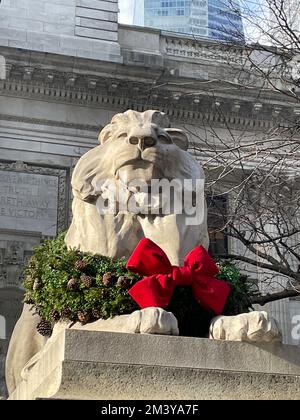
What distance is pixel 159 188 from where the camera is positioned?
5754mm

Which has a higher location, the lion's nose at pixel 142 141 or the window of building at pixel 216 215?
the window of building at pixel 216 215

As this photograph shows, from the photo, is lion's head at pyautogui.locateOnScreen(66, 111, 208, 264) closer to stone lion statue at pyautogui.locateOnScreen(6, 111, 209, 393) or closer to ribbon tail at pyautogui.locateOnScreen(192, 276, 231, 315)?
stone lion statue at pyautogui.locateOnScreen(6, 111, 209, 393)

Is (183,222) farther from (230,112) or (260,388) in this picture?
(230,112)

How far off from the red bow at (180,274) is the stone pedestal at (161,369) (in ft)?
1.60

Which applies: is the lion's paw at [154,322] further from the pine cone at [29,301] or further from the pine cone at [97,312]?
the pine cone at [29,301]

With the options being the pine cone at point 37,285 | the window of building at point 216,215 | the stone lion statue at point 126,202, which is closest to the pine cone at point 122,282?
the stone lion statue at point 126,202

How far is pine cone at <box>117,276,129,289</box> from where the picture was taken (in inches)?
203

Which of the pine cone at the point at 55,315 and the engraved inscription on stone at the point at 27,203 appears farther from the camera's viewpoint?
the engraved inscription on stone at the point at 27,203

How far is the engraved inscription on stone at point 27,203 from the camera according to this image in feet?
70.6

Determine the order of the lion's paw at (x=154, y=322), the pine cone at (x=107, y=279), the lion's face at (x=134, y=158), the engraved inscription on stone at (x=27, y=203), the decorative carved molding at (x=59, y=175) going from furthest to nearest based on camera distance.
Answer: the decorative carved molding at (x=59, y=175) → the engraved inscription on stone at (x=27, y=203) → the lion's face at (x=134, y=158) → the pine cone at (x=107, y=279) → the lion's paw at (x=154, y=322)

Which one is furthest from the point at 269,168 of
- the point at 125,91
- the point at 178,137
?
the point at 178,137

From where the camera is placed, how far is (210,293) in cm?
517

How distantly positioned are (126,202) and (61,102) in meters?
17.4
